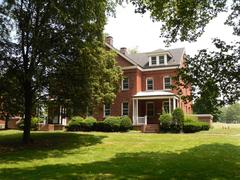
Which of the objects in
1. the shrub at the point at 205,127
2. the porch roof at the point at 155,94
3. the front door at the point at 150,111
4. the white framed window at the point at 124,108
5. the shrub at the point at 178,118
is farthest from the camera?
the white framed window at the point at 124,108

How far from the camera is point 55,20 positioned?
23109 mm

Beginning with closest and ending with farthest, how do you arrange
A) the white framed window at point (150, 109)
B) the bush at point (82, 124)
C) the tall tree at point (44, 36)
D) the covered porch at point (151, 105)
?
the tall tree at point (44, 36) < the bush at point (82, 124) < the covered porch at point (151, 105) < the white framed window at point (150, 109)

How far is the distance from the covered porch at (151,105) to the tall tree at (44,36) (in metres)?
17.5

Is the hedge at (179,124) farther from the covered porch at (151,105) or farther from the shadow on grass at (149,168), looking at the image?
the shadow on grass at (149,168)

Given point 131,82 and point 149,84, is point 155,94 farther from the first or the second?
point 131,82

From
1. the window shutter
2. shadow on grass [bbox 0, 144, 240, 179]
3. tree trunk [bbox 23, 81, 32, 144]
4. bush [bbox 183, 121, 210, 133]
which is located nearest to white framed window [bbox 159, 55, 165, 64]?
the window shutter

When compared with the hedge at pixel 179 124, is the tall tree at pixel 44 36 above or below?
above

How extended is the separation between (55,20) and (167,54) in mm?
22873

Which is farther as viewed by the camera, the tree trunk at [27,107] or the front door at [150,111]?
the front door at [150,111]

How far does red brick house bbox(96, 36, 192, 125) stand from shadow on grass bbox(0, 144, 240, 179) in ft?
79.1

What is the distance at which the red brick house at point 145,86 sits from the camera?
4228 centimetres

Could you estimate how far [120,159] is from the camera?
1673 centimetres

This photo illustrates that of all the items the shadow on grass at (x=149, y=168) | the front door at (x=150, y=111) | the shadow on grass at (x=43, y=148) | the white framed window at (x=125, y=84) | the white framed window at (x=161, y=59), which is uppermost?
the white framed window at (x=161, y=59)

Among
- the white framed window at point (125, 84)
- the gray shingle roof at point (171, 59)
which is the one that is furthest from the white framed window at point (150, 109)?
the gray shingle roof at point (171, 59)
